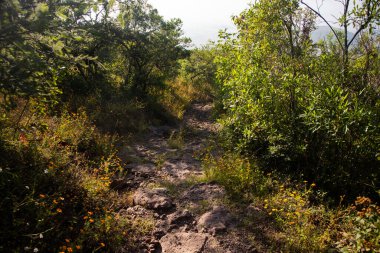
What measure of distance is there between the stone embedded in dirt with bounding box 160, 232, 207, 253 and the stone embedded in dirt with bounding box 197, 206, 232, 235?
0.67 ft

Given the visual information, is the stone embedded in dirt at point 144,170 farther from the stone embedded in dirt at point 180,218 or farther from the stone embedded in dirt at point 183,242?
the stone embedded in dirt at point 183,242

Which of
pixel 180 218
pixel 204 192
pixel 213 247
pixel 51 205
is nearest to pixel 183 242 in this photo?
pixel 213 247

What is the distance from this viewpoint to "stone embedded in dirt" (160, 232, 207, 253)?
14.5 feet

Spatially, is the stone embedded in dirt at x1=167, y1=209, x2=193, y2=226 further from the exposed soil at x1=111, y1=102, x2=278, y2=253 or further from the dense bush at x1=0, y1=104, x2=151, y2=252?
the dense bush at x1=0, y1=104, x2=151, y2=252

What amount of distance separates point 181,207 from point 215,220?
2.78 ft

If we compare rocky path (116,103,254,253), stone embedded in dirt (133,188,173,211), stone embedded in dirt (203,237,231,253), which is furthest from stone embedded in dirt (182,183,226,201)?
stone embedded in dirt (203,237,231,253)

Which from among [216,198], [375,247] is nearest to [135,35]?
[216,198]

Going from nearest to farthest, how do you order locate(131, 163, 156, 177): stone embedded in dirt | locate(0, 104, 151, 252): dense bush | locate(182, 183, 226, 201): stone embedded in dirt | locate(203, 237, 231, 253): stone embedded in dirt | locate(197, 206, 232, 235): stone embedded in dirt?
locate(0, 104, 151, 252): dense bush, locate(203, 237, 231, 253): stone embedded in dirt, locate(197, 206, 232, 235): stone embedded in dirt, locate(182, 183, 226, 201): stone embedded in dirt, locate(131, 163, 156, 177): stone embedded in dirt

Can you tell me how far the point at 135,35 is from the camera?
11.9 m

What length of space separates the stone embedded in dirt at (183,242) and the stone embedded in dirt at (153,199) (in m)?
0.80

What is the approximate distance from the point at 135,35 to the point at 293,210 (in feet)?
31.7

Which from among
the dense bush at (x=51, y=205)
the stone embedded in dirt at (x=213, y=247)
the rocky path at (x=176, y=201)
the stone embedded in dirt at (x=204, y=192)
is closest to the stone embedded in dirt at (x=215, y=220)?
the rocky path at (x=176, y=201)

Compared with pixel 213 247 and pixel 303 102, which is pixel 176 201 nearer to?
pixel 213 247

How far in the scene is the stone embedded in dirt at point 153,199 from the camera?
5.52 m
